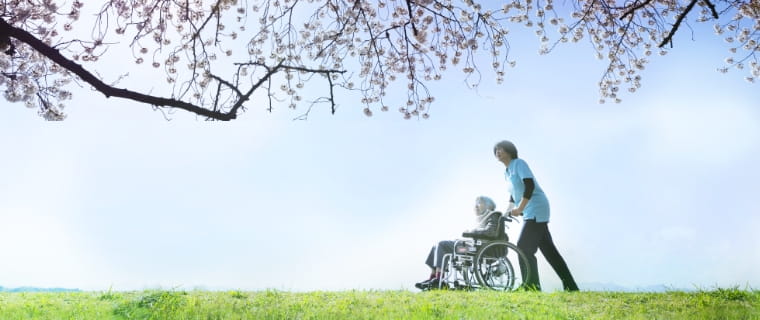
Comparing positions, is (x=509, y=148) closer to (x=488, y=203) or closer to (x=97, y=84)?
(x=488, y=203)

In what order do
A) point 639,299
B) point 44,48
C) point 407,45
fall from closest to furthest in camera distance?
point 44,48 < point 639,299 < point 407,45

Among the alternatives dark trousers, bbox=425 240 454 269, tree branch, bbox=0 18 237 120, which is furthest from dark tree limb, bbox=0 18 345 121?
dark trousers, bbox=425 240 454 269

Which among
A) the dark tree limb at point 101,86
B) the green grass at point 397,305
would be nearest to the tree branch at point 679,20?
the green grass at point 397,305

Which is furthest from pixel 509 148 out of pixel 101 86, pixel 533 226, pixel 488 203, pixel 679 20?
pixel 101 86

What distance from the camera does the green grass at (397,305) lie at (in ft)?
17.9

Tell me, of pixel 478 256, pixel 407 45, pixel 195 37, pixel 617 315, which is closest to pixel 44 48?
pixel 195 37

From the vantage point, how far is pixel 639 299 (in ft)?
20.7

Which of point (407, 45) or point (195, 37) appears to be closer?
point (195, 37)

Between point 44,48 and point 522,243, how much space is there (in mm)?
5205

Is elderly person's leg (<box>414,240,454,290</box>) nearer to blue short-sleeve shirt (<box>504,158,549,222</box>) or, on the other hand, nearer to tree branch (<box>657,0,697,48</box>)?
blue short-sleeve shirt (<box>504,158,549,222</box>)

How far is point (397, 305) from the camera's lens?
5.81 metres

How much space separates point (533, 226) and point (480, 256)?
73cm

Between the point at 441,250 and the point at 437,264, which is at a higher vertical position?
the point at 441,250

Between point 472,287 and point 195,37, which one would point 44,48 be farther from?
point 472,287
